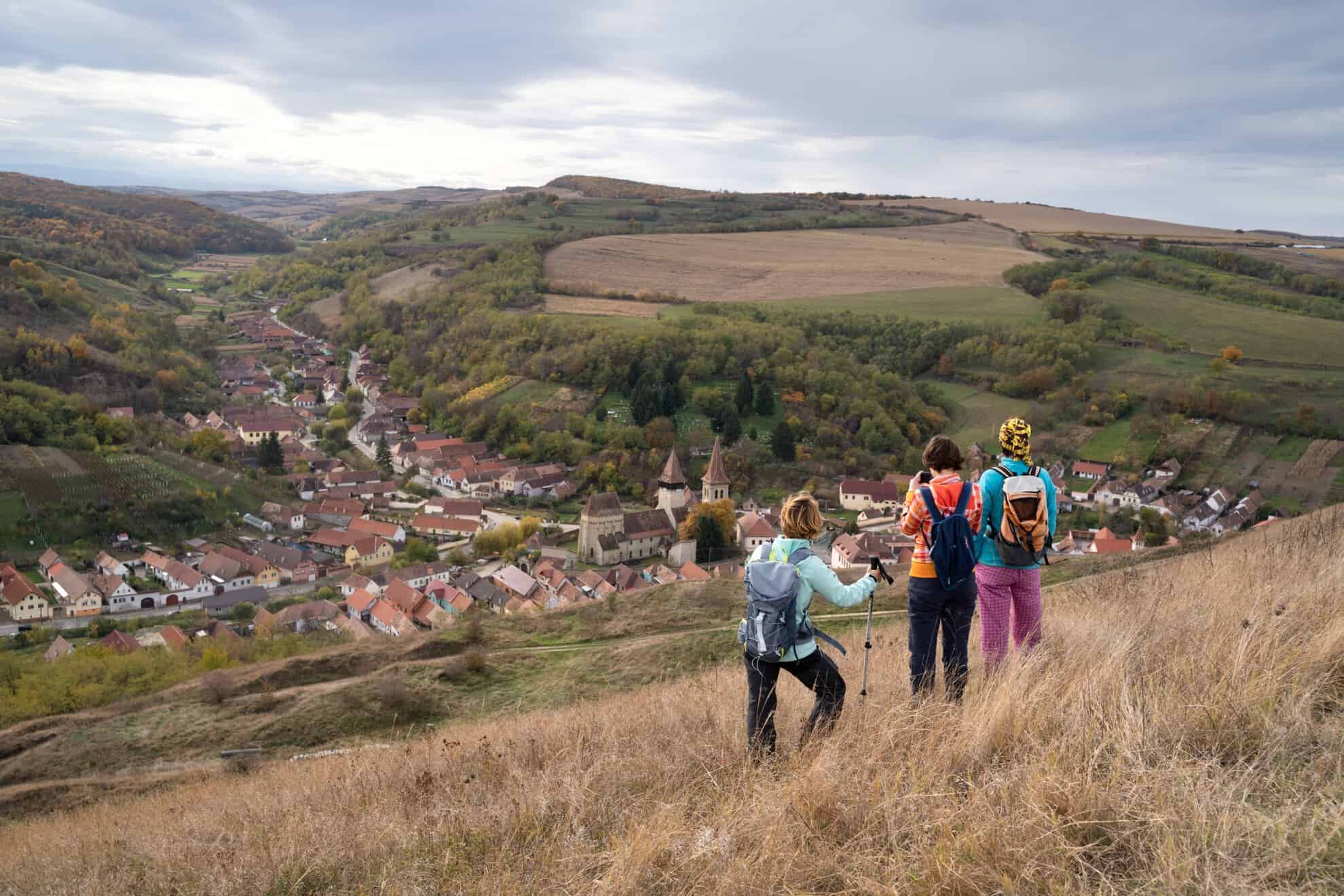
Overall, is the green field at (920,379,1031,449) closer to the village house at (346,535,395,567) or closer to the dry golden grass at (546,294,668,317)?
the dry golden grass at (546,294,668,317)

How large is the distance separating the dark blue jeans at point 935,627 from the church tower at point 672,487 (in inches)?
1474

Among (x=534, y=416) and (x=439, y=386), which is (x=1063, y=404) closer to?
(x=534, y=416)

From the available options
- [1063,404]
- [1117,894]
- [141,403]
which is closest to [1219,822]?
[1117,894]

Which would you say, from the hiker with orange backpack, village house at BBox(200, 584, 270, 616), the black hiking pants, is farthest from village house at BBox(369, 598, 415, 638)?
the hiker with orange backpack

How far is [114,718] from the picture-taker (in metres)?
11.3

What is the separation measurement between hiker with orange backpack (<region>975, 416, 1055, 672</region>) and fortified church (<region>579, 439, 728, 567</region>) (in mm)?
32568

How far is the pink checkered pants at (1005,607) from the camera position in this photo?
15.1ft

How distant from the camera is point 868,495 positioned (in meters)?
42.3

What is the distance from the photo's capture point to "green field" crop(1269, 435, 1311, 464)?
38781 mm

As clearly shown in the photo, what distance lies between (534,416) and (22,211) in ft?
268

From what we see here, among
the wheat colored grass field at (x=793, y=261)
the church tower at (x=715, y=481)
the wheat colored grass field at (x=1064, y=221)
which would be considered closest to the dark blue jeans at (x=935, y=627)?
the church tower at (x=715, y=481)

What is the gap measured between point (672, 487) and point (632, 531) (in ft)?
17.4

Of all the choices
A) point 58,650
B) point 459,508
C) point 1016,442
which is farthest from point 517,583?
point 1016,442

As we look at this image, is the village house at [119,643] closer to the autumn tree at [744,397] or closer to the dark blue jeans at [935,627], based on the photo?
the dark blue jeans at [935,627]
